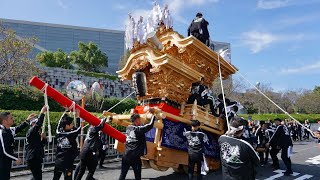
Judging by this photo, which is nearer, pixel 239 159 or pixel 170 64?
pixel 239 159

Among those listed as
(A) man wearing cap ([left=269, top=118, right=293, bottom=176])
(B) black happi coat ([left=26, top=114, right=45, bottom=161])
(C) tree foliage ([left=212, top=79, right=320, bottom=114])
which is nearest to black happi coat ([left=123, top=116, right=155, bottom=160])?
(B) black happi coat ([left=26, top=114, right=45, bottom=161])

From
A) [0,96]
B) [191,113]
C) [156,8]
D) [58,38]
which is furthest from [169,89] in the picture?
[58,38]

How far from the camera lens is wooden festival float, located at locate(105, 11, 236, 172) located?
6930mm

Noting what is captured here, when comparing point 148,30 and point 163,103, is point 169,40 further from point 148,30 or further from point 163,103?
point 163,103

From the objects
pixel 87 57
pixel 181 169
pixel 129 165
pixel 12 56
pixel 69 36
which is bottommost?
pixel 181 169

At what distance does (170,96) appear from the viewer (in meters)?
7.34

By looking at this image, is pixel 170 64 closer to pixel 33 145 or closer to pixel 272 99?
pixel 33 145

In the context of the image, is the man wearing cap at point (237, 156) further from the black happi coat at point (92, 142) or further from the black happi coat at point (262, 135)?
the black happi coat at point (262, 135)

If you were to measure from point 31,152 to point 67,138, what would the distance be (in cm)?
91

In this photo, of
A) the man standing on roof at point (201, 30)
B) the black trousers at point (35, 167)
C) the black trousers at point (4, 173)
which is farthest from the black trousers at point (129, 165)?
the man standing on roof at point (201, 30)

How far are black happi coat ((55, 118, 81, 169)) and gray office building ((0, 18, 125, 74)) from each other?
46.7m

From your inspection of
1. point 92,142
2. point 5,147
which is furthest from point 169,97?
point 5,147

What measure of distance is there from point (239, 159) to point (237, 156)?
0.05 metres

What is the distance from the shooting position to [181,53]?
807 cm
